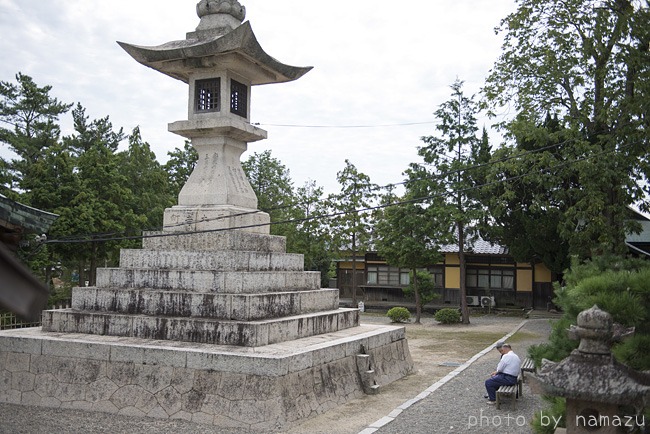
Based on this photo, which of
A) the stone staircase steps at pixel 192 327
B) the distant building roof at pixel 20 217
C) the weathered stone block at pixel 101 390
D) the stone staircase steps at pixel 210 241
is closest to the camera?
the distant building roof at pixel 20 217

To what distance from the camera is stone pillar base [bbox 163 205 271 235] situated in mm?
11102

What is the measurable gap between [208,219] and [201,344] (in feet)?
9.42

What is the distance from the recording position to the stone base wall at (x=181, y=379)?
8070 mm

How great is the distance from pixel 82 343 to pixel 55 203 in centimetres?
1178

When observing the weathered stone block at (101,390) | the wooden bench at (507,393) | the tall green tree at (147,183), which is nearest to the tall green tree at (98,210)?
the tall green tree at (147,183)

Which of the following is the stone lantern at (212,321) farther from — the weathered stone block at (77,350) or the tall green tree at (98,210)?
the tall green tree at (98,210)

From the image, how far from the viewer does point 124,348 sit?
8.95 metres

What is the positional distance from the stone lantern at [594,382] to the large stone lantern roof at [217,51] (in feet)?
27.4

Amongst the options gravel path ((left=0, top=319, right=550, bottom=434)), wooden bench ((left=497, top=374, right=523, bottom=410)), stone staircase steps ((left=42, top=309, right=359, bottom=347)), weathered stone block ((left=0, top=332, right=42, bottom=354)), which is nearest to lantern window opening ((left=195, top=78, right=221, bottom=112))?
stone staircase steps ((left=42, top=309, right=359, bottom=347))

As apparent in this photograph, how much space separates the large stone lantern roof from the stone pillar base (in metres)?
3.03

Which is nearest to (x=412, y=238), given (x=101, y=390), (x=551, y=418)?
(x=101, y=390)

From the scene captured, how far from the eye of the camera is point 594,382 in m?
4.57

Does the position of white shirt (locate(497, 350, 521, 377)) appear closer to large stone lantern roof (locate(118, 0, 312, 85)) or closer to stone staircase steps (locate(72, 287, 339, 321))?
stone staircase steps (locate(72, 287, 339, 321))

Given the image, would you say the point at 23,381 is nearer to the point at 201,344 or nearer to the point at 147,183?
the point at 201,344
